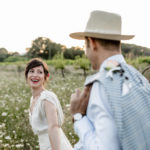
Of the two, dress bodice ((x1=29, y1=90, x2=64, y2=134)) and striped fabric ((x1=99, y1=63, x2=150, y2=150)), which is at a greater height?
striped fabric ((x1=99, y1=63, x2=150, y2=150))

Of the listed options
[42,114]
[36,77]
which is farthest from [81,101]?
[36,77]

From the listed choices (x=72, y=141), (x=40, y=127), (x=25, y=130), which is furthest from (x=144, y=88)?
(x=25, y=130)

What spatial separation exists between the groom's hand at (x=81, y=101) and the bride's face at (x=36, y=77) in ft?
4.87

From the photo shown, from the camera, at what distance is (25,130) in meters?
5.15

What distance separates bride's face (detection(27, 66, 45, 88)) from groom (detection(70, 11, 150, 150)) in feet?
4.89

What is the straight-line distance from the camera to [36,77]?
2.96 m

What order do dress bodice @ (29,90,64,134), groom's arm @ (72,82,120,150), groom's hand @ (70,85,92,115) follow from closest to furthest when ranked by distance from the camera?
groom's arm @ (72,82,120,150) < groom's hand @ (70,85,92,115) < dress bodice @ (29,90,64,134)

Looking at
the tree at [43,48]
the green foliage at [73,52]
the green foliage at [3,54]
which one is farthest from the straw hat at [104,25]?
the green foliage at [3,54]

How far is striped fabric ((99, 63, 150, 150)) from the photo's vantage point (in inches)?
50.0

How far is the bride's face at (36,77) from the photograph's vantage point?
2936 mm

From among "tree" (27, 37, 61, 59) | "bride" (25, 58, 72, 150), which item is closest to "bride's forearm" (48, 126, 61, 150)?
"bride" (25, 58, 72, 150)

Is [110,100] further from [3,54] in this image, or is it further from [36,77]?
[3,54]

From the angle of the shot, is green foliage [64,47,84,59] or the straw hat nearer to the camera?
the straw hat

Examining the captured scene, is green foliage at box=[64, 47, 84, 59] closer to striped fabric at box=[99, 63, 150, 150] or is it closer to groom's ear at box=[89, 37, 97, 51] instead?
groom's ear at box=[89, 37, 97, 51]
